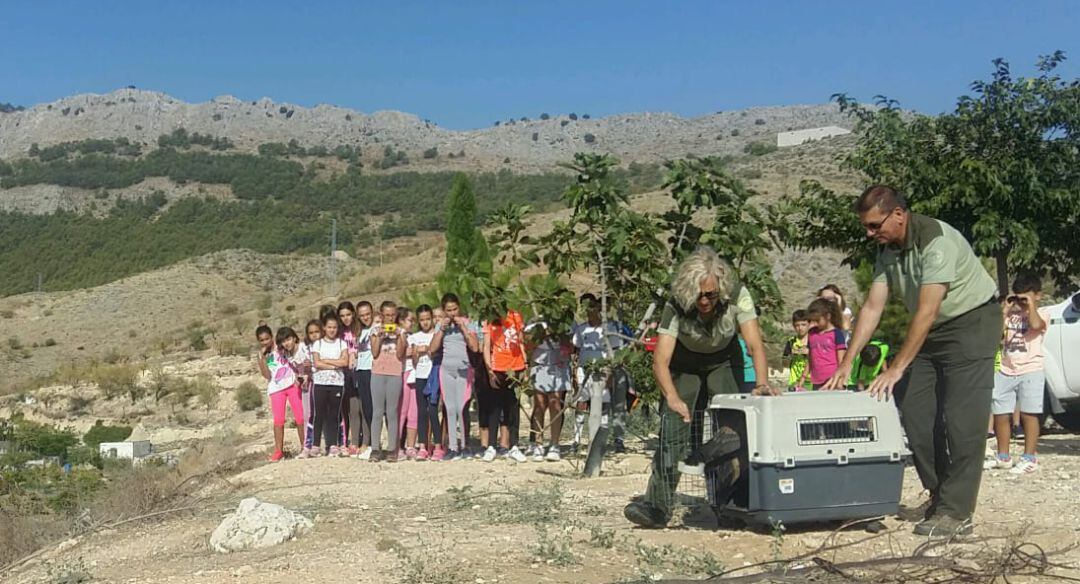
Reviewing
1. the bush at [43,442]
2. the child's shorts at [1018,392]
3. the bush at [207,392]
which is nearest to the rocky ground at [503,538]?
the child's shorts at [1018,392]

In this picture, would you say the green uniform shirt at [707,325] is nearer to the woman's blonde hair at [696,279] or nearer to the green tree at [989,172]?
the woman's blonde hair at [696,279]

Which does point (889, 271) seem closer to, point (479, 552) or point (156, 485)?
point (479, 552)

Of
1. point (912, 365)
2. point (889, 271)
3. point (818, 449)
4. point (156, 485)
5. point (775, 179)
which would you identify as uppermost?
Answer: point (775, 179)

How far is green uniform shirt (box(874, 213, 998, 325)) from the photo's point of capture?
231 inches

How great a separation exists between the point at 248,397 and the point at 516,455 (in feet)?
62.7

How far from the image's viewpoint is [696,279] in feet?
19.7

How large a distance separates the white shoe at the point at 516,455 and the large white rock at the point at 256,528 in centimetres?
373

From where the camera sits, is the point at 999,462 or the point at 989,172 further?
the point at 989,172

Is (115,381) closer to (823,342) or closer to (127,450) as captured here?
(127,450)

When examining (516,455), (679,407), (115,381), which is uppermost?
(679,407)

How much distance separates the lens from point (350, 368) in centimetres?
1194

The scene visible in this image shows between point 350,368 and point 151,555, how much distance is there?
491 cm

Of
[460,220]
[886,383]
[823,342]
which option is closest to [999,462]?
[823,342]

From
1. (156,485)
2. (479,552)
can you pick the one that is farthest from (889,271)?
(156,485)
